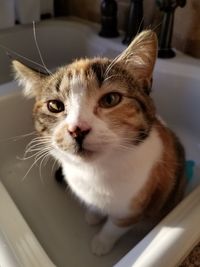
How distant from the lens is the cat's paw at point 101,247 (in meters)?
0.84

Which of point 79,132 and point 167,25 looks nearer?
point 79,132

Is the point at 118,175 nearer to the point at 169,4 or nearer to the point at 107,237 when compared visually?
the point at 107,237

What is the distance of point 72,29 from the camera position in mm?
1437

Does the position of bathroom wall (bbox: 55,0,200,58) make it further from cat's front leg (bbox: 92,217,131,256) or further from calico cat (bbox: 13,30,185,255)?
cat's front leg (bbox: 92,217,131,256)

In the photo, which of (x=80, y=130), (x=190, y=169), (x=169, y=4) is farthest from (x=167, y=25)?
(x=80, y=130)

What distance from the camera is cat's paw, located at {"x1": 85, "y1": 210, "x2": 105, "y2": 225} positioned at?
0.93 metres

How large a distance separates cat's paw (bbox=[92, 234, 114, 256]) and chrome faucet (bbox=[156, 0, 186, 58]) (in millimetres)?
689

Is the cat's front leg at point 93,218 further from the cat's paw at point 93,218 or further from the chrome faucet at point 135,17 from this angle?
the chrome faucet at point 135,17

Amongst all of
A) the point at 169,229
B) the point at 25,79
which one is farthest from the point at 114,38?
the point at 169,229

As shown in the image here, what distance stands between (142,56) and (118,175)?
26 cm

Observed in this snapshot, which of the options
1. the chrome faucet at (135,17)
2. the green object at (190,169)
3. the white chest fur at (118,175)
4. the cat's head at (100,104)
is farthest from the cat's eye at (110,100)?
the chrome faucet at (135,17)

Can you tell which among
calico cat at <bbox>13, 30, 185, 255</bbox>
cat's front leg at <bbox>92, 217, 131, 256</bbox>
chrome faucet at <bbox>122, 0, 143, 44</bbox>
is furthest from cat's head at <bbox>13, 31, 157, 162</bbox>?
chrome faucet at <bbox>122, 0, 143, 44</bbox>

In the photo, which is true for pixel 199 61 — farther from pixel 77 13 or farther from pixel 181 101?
pixel 77 13

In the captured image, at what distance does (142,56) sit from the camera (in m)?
0.63
